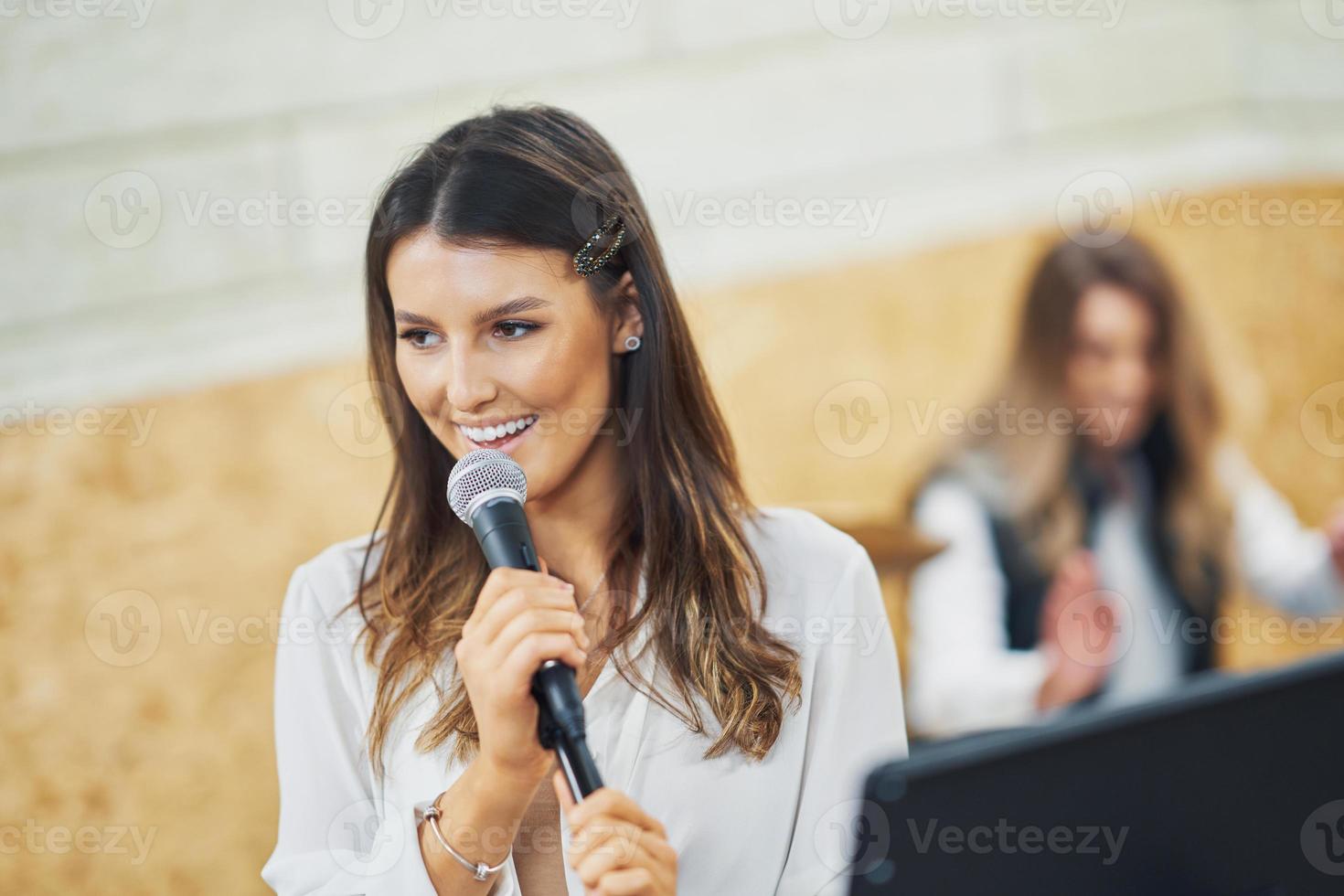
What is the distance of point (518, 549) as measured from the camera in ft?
3.89

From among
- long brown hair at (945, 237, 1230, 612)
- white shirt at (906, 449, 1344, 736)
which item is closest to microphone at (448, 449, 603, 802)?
white shirt at (906, 449, 1344, 736)

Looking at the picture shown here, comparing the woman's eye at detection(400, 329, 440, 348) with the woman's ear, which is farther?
the woman's ear

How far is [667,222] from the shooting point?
306 centimetres

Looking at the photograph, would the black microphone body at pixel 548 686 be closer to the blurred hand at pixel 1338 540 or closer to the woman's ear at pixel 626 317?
the woman's ear at pixel 626 317

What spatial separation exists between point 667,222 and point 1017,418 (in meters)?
0.96

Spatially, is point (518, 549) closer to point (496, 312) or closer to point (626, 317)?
point (496, 312)

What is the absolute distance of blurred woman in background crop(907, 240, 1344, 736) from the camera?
122 inches

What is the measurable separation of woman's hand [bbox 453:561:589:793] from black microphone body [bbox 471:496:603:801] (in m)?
0.01

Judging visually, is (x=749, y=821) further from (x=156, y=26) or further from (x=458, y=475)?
(x=156, y=26)

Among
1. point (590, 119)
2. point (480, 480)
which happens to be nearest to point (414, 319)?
point (480, 480)

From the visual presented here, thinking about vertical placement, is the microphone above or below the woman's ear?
below

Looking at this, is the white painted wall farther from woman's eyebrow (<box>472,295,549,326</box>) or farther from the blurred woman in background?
woman's eyebrow (<box>472,295,549,326</box>)

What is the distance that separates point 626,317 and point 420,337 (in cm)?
26

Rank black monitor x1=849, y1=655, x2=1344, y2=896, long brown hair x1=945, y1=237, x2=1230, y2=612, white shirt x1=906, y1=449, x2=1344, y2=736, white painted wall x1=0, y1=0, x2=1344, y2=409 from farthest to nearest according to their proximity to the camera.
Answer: long brown hair x1=945, y1=237, x2=1230, y2=612, white shirt x1=906, y1=449, x2=1344, y2=736, white painted wall x1=0, y1=0, x2=1344, y2=409, black monitor x1=849, y1=655, x2=1344, y2=896
